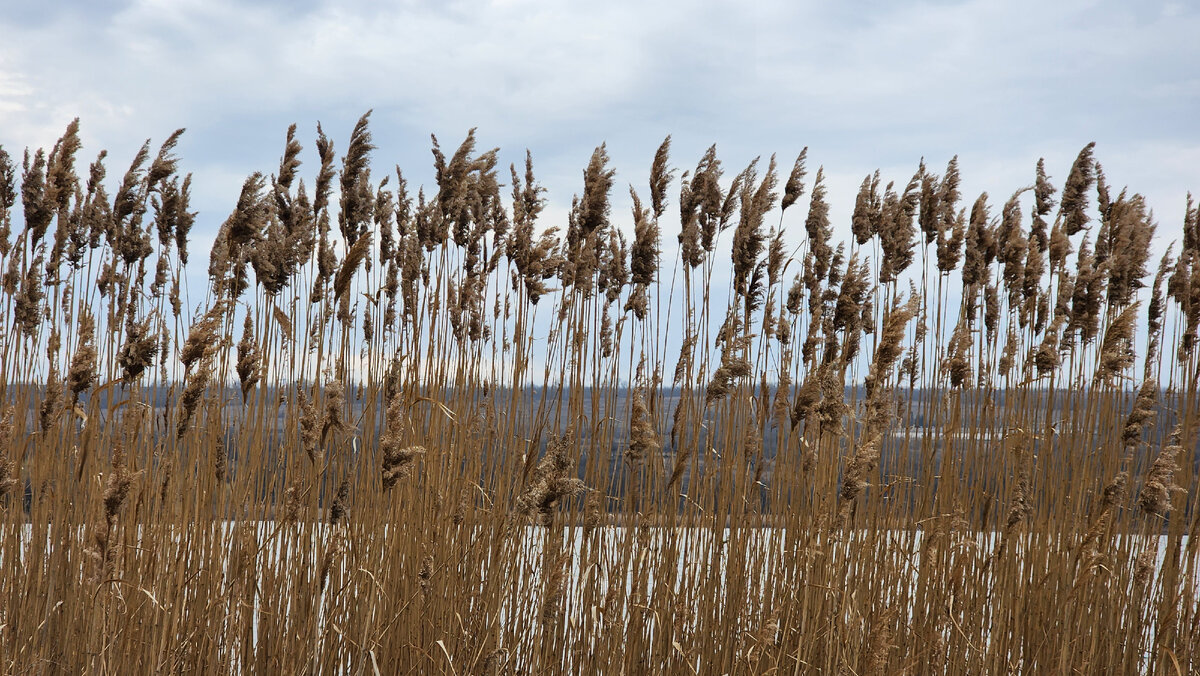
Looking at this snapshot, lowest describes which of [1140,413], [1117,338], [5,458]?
[5,458]

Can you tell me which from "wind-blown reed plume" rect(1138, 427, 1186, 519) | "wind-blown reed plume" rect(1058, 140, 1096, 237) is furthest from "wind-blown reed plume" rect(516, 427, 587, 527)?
"wind-blown reed plume" rect(1058, 140, 1096, 237)

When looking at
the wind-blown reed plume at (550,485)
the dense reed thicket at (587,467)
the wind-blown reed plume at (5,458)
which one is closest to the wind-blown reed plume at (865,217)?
the dense reed thicket at (587,467)

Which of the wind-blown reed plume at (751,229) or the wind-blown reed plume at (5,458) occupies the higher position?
the wind-blown reed plume at (751,229)

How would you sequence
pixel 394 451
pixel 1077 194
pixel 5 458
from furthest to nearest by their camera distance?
pixel 1077 194 < pixel 5 458 < pixel 394 451

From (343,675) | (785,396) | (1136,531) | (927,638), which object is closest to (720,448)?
(785,396)

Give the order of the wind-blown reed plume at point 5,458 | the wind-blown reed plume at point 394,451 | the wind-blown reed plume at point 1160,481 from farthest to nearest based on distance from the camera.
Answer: the wind-blown reed plume at point 1160,481, the wind-blown reed plume at point 5,458, the wind-blown reed plume at point 394,451

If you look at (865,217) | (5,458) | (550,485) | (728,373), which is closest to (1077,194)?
(865,217)

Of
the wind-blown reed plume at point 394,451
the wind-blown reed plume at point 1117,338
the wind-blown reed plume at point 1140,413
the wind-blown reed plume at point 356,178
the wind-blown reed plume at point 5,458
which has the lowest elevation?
the wind-blown reed plume at point 5,458

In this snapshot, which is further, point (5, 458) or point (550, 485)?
point (5, 458)

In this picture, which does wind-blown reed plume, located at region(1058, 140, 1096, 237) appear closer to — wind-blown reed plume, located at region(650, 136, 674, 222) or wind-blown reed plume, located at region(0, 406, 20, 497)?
wind-blown reed plume, located at region(650, 136, 674, 222)

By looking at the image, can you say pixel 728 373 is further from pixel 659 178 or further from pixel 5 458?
pixel 5 458

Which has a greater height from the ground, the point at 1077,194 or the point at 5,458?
the point at 1077,194

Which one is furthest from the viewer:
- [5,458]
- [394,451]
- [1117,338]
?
[1117,338]

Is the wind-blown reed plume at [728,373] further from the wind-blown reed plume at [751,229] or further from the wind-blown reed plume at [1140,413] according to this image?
the wind-blown reed plume at [1140,413]
